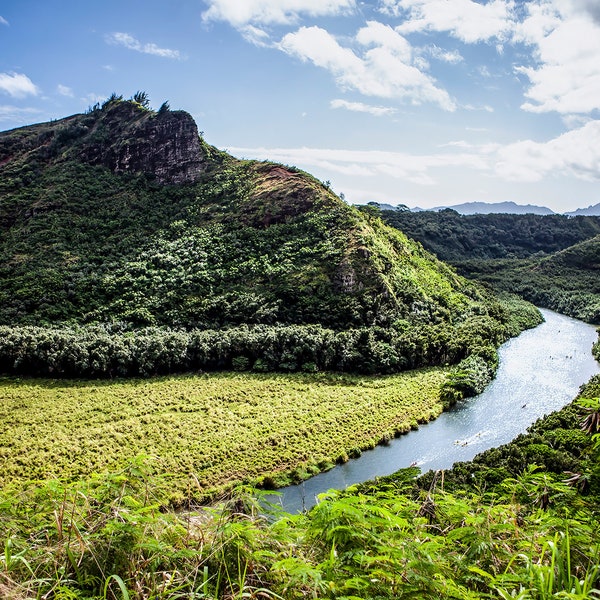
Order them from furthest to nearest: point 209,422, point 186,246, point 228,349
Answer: point 186,246 < point 228,349 < point 209,422

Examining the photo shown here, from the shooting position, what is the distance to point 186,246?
2650 inches

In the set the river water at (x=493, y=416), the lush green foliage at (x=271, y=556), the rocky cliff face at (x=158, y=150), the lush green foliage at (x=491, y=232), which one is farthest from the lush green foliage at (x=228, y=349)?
the lush green foliage at (x=491, y=232)

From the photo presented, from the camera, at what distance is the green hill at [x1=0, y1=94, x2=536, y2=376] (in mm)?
54312

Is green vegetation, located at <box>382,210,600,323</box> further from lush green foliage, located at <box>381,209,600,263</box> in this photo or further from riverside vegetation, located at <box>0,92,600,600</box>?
riverside vegetation, located at <box>0,92,600,600</box>

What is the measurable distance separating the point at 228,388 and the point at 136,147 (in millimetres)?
64199

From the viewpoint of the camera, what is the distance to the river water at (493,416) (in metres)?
29.3

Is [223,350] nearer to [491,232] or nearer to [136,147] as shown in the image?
[136,147]

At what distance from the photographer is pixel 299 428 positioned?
110ft

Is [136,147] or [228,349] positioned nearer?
[228,349]

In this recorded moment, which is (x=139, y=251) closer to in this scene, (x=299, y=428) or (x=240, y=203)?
(x=240, y=203)

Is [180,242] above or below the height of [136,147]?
below

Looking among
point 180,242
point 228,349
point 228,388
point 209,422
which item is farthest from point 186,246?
point 209,422

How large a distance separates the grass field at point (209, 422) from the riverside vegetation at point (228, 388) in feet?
0.75

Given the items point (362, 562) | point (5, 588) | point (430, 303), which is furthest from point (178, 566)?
point (430, 303)
